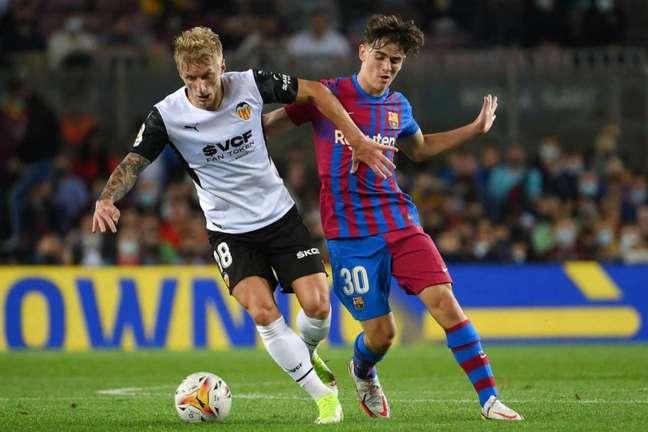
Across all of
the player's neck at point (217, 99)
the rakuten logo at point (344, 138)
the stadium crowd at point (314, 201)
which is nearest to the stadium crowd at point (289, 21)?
the stadium crowd at point (314, 201)

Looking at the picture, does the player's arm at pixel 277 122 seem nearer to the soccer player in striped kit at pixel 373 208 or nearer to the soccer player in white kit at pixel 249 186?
the soccer player in striped kit at pixel 373 208

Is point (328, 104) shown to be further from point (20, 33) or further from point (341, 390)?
point (20, 33)

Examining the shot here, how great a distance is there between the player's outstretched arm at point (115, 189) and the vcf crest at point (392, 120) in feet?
4.94

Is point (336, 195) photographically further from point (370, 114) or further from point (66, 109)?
point (66, 109)

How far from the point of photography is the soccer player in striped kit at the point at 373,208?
326 inches

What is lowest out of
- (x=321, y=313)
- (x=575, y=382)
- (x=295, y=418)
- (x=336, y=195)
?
(x=575, y=382)

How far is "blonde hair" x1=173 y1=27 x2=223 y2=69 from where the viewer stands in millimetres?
7775

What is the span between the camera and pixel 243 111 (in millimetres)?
8188

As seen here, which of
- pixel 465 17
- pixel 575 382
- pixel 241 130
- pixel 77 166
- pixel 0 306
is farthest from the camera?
pixel 465 17

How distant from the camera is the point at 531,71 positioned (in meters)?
19.8

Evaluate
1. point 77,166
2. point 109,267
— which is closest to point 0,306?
point 109,267

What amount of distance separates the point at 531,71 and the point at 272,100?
12.1 meters

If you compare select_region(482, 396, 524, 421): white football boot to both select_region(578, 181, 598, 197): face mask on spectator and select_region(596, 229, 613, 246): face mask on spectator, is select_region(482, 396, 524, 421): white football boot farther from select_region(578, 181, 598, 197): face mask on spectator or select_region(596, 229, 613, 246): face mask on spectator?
select_region(578, 181, 598, 197): face mask on spectator

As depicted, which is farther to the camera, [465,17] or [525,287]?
[465,17]
